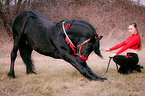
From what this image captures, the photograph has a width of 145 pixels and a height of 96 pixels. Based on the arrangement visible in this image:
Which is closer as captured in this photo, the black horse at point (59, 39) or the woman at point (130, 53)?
the black horse at point (59, 39)

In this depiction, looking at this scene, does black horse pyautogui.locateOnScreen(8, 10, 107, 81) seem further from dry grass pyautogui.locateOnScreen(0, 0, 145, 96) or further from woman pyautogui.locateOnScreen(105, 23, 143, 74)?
woman pyautogui.locateOnScreen(105, 23, 143, 74)

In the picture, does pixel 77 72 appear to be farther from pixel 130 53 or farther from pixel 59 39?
pixel 130 53

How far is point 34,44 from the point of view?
2.89 meters

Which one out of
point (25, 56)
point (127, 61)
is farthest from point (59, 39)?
point (127, 61)

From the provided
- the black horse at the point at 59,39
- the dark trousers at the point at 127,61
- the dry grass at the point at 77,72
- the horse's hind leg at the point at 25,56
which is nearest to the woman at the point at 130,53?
the dark trousers at the point at 127,61

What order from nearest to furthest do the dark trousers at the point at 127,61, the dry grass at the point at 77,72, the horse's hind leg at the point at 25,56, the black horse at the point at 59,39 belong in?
the dry grass at the point at 77,72 → the black horse at the point at 59,39 → the dark trousers at the point at 127,61 → the horse's hind leg at the point at 25,56

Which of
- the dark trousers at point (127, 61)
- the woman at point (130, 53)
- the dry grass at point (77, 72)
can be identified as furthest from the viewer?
the dark trousers at point (127, 61)

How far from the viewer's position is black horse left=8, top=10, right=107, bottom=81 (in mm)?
2380

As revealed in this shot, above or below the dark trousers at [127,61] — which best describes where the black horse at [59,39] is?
above

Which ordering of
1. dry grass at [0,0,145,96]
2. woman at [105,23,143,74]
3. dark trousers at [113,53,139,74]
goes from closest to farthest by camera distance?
dry grass at [0,0,145,96], woman at [105,23,143,74], dark trousers at [113,53,139,74]

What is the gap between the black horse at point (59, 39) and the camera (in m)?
2.38

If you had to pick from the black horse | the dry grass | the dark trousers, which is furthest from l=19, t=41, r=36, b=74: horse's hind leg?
the dark trousers

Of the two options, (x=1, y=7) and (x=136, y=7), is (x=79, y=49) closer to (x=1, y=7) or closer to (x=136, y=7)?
(x=1, y=7)

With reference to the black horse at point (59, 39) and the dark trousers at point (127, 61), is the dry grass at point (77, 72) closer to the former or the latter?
the dark trousers at point (127, 61)
